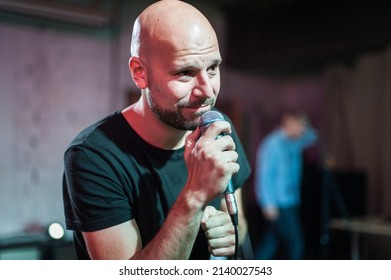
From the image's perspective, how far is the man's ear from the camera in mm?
928

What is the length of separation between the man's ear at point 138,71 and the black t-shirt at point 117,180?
10cm

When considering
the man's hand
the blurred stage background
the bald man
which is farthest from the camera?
the blurred stage background

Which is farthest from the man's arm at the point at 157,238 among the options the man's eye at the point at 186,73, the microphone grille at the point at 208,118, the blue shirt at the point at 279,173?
the blue shirt at the point at 279,173

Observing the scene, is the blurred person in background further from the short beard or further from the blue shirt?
the short beard

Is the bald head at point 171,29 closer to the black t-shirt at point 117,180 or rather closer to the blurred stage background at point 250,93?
the black t-shirt at point 117,180

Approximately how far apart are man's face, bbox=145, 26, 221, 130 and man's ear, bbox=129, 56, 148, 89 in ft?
0.05

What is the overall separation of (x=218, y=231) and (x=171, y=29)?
457 mm

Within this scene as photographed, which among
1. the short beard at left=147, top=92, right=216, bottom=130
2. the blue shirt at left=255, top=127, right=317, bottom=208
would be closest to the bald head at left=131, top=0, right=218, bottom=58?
the short beard at left=147, top=92, right=216, bottom=130

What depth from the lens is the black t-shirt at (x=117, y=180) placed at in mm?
865

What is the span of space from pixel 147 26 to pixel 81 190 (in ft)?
1.22

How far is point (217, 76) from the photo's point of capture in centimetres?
95
